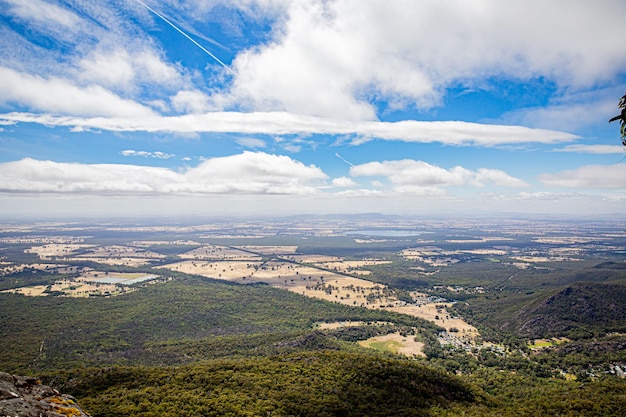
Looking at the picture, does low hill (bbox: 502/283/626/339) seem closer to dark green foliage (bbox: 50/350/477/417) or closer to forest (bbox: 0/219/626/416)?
forest (bbox: 0/219/626/416)

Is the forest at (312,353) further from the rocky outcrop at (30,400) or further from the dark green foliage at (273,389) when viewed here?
the rocky outcrop at (30,400)

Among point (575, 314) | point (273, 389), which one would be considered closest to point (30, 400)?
point (273, 389)

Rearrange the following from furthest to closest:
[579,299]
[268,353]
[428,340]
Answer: [579,299] < [428,340] < [268,353]

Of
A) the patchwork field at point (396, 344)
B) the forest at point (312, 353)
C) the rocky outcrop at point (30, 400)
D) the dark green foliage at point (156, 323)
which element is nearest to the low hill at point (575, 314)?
the forest at point (312, 353)

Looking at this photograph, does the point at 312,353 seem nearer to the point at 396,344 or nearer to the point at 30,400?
the point at 396,344

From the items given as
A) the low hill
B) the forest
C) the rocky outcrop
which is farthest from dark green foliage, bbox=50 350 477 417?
the low hill

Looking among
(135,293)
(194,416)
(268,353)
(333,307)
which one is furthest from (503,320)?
(135,293)

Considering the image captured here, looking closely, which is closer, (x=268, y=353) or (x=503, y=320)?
(x=268, y=353)

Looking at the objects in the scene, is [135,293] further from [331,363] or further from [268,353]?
[331,363]
